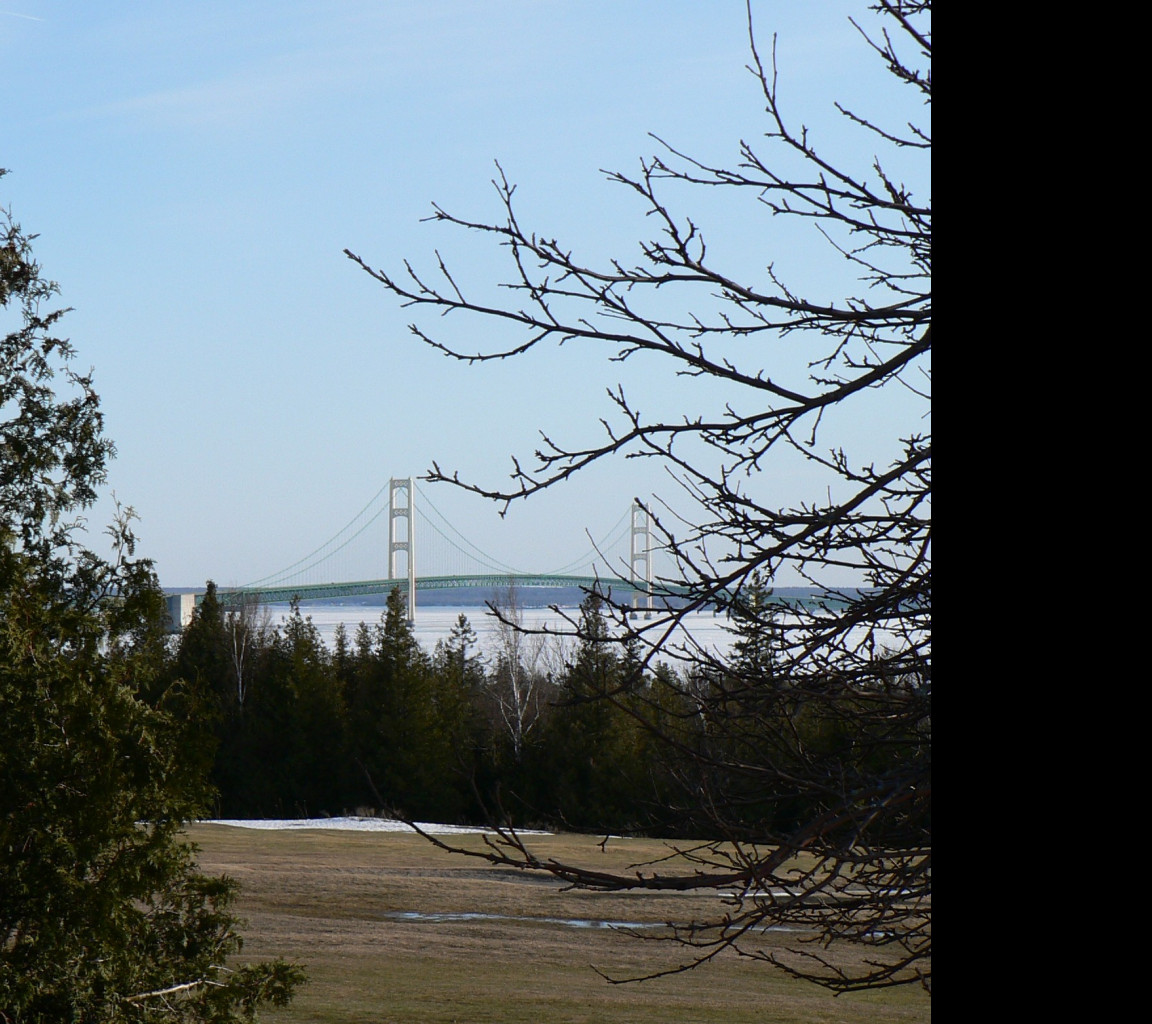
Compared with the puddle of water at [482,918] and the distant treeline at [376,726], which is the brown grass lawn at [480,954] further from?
the distant treeline at [376,726]

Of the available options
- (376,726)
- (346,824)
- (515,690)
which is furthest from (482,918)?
(376,726)

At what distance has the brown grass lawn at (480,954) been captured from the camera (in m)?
11.1

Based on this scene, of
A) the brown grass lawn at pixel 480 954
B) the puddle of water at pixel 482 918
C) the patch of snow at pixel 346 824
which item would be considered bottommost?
the patch of snow at pixel 346 824

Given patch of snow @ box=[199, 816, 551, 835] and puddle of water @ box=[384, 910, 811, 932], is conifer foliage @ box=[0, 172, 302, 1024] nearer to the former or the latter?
puddle of water @ box=[384, 910, 811, 932]

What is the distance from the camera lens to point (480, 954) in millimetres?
14062

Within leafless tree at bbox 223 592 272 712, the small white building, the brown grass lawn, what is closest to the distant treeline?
leafless tree at bbox 223 592 272 712

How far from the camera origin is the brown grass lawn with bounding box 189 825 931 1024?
1112cm

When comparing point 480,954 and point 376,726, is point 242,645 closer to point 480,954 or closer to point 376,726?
point 376,726

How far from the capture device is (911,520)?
2418 millimetres

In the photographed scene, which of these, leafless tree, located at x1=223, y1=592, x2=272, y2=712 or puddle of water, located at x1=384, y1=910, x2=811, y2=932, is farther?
leafless tree, located at x1=223, y1=592, x2=272, y2=712

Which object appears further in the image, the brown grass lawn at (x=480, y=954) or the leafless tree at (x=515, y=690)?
the leafless tree at (x=515, y=690)

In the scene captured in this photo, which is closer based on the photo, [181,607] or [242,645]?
[242,645]

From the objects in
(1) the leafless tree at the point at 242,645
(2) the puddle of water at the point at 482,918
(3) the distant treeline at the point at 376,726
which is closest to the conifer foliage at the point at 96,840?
(2) the puddle of water at the point at 482,918

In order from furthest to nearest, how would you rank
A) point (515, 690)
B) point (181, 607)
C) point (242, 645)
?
point (181, 607) < point (242, 645) < point (515, 690)
